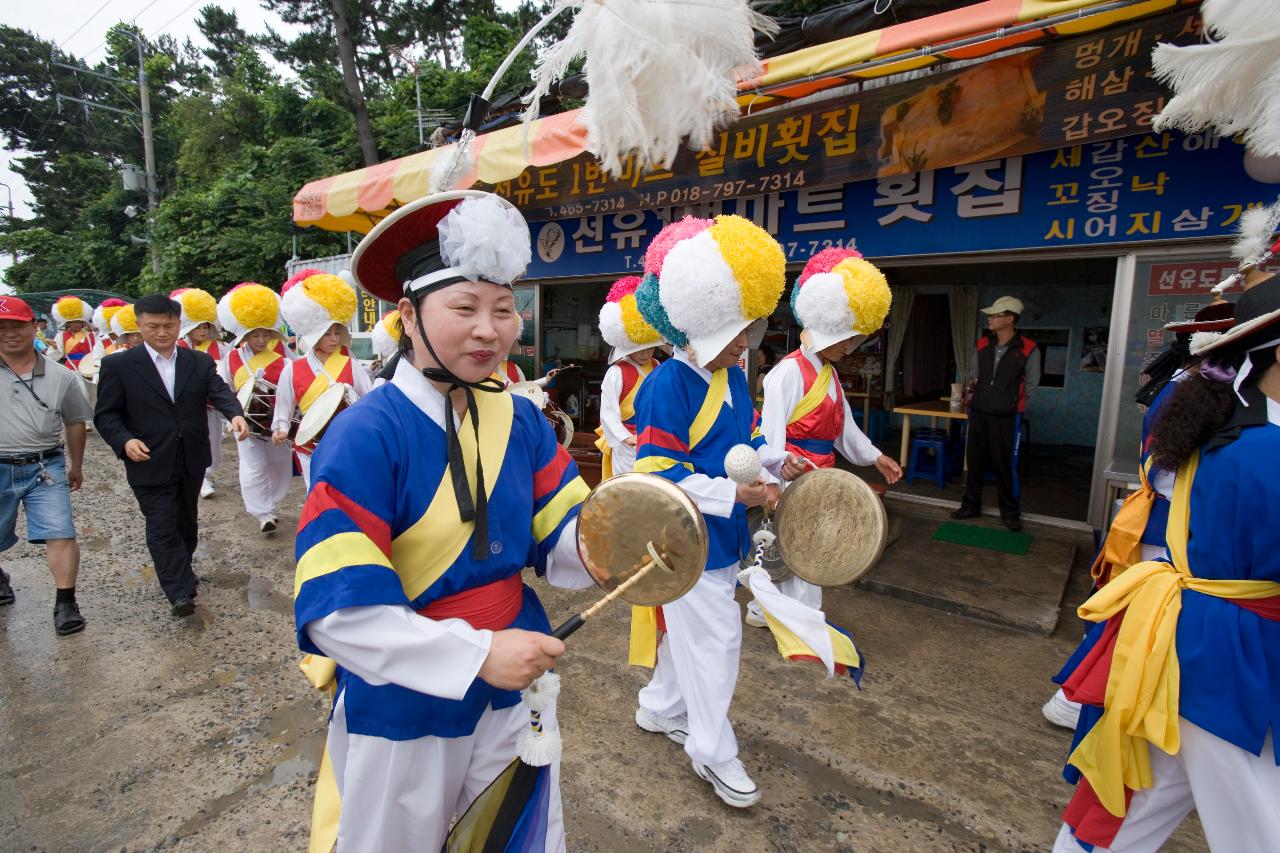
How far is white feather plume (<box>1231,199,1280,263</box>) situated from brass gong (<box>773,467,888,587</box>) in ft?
5.32

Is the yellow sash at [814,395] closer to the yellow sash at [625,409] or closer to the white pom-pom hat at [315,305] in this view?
the yellow sash at [625,409]

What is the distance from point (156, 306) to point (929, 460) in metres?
7.60

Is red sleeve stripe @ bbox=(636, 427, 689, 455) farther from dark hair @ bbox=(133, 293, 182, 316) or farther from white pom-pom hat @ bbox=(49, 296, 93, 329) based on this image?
white pom-pom hat @ bbox=(49, 296, 93, 329)

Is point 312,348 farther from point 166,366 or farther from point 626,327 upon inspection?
point 626,327

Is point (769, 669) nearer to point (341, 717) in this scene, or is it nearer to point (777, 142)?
point (341, 717)

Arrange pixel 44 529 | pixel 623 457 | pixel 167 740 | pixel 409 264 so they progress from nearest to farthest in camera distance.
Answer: pixel 409 264
pixel 167 740
pixel 44 529
pixel 623 457

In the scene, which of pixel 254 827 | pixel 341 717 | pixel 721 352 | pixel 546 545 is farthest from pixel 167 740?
pixel 721 352

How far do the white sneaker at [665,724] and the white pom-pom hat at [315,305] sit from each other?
375cm

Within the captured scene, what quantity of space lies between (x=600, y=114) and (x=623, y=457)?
3212 millimetres

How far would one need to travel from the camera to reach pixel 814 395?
362cm

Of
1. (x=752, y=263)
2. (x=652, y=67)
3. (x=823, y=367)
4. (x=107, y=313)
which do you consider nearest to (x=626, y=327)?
(x=823, y=367)

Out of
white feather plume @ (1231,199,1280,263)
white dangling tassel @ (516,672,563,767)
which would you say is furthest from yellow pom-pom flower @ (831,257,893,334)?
white dangling tassel @ (516,672,563,767)

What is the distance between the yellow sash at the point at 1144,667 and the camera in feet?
5.59

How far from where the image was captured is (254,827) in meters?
2.49
